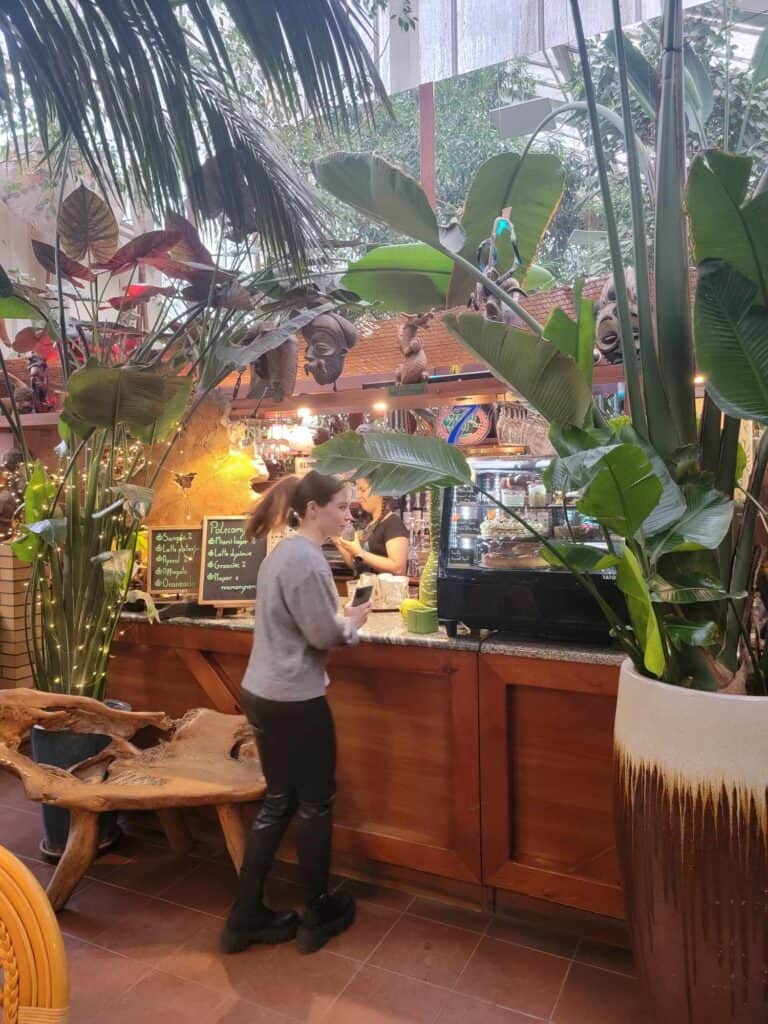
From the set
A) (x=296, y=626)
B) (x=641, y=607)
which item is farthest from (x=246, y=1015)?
(x=641, y=607)

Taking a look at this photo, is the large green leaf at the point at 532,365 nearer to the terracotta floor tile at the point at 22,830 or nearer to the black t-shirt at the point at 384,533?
the black t-shirt at the point at 384,533

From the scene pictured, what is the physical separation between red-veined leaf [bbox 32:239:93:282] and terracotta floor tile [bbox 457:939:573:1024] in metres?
2.96

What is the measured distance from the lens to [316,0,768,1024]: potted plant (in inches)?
58.1

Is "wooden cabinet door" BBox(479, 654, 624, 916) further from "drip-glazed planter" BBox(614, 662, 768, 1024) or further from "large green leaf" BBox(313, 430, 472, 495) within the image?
"large green leaf" BBox(313, 430, 472, 495)

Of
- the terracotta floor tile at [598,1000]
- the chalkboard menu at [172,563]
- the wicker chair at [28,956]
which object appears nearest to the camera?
the wicker chair at [28,956]

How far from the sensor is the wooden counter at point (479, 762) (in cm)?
233

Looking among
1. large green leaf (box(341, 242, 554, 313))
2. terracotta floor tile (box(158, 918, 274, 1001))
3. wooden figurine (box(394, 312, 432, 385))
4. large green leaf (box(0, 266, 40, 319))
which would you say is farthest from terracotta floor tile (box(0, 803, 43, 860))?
large green leaf (box(341, 242, 554, 313))

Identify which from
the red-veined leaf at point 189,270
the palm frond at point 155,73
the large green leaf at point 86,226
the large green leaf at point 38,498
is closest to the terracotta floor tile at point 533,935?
the large green leaf at point 38,498

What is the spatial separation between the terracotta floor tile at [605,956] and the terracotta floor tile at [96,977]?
1455mm

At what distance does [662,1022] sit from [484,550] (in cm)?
144

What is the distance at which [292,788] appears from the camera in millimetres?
2377

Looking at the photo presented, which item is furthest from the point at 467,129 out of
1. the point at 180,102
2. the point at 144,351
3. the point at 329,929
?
the point at 329,929

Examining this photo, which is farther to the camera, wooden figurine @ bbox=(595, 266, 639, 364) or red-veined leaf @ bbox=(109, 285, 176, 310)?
red-veined leaf @ bbox=(109, 285, 176, 310)

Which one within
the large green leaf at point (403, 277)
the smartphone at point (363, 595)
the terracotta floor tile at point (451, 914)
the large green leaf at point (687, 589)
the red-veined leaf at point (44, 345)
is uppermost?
the red-veined leaf at point (44, 345)
